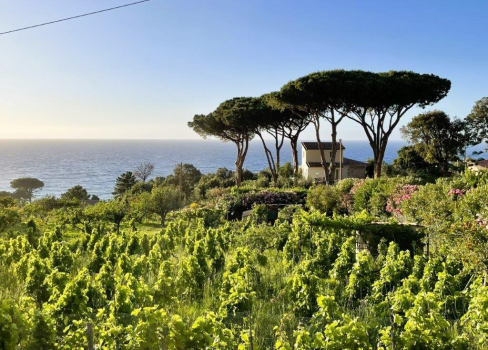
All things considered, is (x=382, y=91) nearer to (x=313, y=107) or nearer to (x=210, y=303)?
(x=313, y=107)

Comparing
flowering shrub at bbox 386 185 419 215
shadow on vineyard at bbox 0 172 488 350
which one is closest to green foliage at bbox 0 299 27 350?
shadow on vineyard at bbox 0 172 488 350

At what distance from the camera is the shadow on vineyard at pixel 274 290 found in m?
3.46

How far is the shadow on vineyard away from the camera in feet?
11.4

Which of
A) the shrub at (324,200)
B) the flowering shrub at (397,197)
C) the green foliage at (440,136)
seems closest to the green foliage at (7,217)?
the shrub at (324,200)

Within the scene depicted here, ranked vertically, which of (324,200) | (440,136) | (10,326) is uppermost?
(440,136)

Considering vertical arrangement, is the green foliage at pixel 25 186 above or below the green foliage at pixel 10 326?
below

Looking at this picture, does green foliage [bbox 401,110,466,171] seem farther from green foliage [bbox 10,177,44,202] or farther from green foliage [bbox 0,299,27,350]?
green foliage [bbox 10,177,44,202]

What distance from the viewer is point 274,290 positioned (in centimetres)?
615

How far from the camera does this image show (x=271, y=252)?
29.4 ft

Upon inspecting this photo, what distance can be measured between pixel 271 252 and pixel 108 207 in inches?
279

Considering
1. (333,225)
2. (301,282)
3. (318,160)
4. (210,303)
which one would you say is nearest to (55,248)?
→ (210,303)

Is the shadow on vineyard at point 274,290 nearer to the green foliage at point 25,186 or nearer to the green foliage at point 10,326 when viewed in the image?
the green foliage at point 10,326

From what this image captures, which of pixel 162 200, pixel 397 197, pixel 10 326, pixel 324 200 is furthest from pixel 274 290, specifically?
pixel 162 200

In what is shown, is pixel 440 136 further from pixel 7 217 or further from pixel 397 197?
pixel 7 217
